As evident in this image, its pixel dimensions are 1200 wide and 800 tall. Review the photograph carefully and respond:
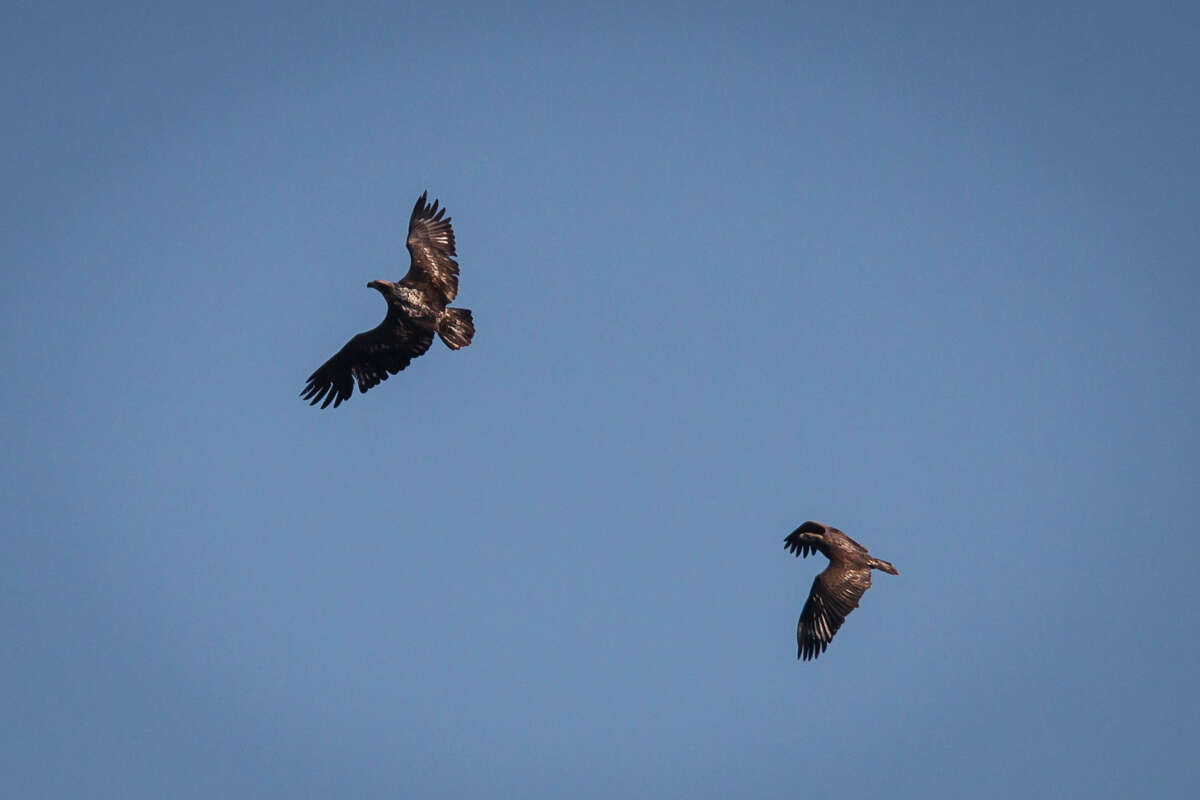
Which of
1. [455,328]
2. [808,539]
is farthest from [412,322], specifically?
[808,539]

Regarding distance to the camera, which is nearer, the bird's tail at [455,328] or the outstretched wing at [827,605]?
the outstretched wing at [827,605]

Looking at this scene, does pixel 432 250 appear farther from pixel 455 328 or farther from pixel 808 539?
pixel 808 539

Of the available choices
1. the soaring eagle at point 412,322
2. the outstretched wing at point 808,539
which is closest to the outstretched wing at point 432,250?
the soaring eagle at point 412,322

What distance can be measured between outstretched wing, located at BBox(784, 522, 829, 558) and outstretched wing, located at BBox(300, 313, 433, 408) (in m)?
8.31

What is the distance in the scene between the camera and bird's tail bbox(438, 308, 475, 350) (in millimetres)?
35594

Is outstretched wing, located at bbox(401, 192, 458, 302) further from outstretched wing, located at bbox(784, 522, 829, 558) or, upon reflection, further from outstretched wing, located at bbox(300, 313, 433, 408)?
outstretched wing, located at bbox(784, 522, 829, 558)

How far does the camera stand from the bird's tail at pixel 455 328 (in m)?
35.6

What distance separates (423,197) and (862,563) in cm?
1160

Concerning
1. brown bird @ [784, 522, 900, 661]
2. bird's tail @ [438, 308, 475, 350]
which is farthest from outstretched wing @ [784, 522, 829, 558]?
bird's tail @ [438, 308, 475, 350]

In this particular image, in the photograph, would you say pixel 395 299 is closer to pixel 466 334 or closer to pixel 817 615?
pixel 466 334

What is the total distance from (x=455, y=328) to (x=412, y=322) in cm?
89

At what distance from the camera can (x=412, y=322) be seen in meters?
35.7

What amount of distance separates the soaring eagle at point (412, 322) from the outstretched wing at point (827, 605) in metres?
8.53

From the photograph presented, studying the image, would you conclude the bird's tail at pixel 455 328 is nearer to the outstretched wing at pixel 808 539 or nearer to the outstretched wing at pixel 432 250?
the outstretched wing at pixel 432 250
